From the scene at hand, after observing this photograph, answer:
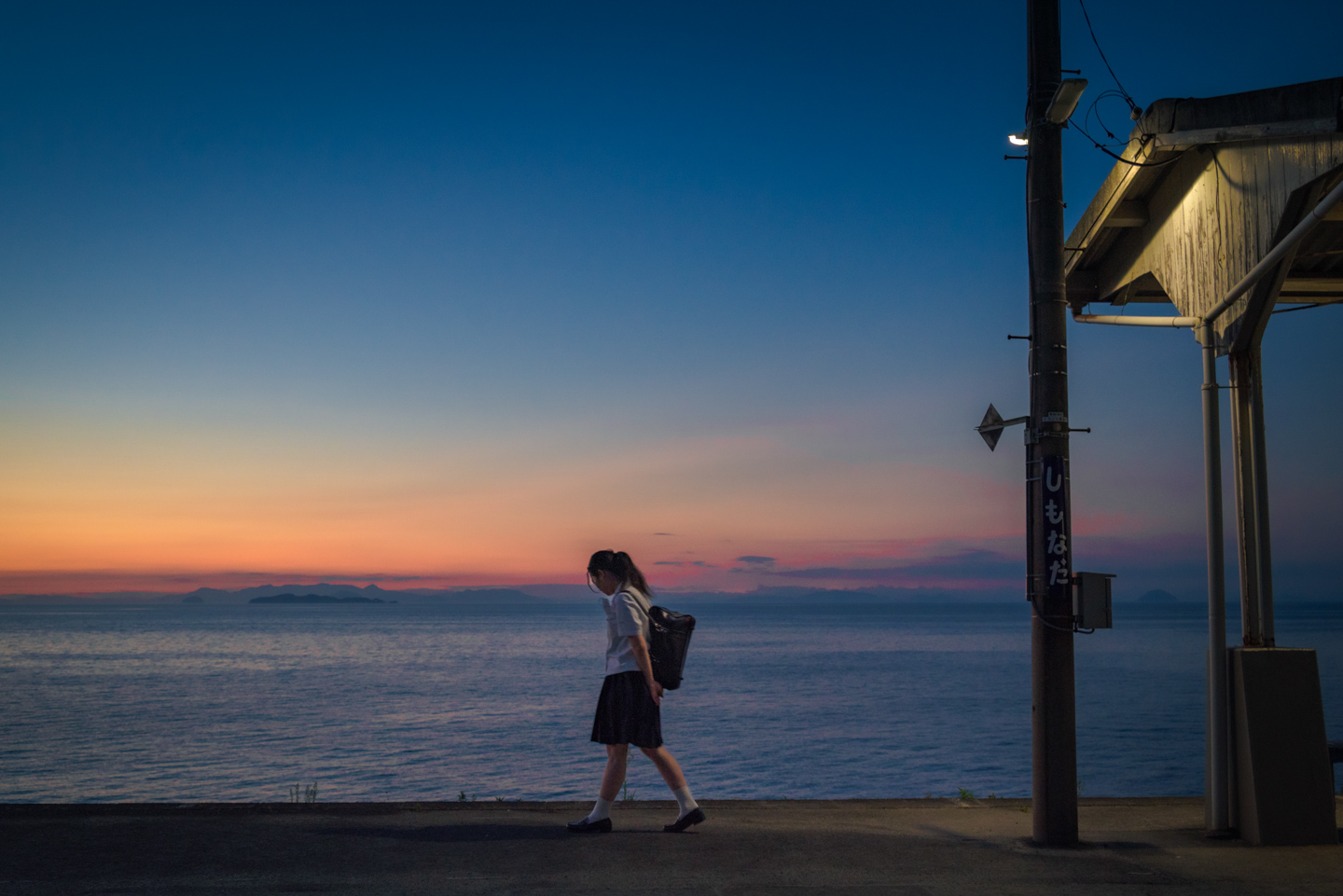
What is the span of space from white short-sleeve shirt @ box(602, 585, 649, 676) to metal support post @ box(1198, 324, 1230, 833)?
366cm

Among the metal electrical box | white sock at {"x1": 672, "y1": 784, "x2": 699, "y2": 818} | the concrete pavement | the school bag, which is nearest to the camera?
the concrete pavement

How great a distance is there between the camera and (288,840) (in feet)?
19.3

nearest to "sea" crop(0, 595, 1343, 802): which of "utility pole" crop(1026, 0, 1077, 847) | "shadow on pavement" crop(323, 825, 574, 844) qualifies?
"shadow on pavement" crop(323, 825, 574, 844)

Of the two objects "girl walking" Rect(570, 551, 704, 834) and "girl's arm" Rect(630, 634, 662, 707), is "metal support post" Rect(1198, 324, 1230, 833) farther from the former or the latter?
"girl's arm" Rect(630, 634, 662, 707)

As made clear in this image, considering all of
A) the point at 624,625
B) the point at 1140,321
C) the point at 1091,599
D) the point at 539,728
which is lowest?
the point at 539,728

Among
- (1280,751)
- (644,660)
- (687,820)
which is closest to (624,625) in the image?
(644,660)

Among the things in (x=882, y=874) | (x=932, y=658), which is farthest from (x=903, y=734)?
(x=932, y=658)

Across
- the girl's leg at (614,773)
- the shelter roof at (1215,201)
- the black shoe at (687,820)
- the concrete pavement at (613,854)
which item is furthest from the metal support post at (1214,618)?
the girl's leg at (614,773)

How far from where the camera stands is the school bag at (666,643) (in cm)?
652

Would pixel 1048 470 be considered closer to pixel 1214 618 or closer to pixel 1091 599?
pixel 1091 599

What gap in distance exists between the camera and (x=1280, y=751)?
6070 millimetres

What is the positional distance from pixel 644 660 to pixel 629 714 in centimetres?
37

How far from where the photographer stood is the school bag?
6.52 metres

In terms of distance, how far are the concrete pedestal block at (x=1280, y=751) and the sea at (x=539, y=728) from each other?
562 cm
